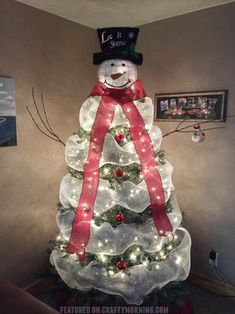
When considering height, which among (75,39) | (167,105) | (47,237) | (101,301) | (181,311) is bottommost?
(181,311)

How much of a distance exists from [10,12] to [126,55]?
867mm

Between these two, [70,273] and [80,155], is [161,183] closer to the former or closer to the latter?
[80,155]

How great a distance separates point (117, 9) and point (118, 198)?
143 cm

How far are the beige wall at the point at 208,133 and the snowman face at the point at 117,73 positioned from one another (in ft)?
2.04

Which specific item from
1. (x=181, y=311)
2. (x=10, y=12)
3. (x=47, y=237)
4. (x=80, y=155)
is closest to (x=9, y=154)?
(x=80, y=155)

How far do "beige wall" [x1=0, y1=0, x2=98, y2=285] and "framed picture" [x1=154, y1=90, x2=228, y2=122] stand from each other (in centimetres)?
73

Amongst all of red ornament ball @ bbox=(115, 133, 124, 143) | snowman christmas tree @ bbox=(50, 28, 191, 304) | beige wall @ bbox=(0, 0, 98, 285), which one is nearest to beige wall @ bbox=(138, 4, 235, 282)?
snowman christmas tree @ bbox=(50, 28, 191, 304)

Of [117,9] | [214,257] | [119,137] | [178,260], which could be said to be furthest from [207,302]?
[117,9]

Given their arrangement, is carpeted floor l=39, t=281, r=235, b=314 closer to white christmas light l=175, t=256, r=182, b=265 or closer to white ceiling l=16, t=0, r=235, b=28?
white christmas light l=175, t=256, r=182, b=265

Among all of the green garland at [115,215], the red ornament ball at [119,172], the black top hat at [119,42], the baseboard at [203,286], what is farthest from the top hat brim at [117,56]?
the baseboard at [203,286]

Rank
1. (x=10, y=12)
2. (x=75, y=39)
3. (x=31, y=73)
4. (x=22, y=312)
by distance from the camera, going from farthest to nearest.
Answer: (x=75, y=39), (x=31, y=73), (x=10, y=12), (x=22, y=312)

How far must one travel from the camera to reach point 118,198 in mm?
1578

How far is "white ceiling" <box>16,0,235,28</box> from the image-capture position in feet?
6.07

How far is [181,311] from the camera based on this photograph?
5.90ft
